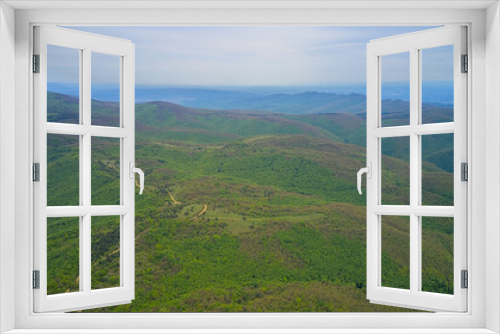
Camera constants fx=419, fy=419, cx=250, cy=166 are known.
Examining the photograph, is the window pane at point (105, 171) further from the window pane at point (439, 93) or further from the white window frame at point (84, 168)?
the window pane at point (439, 93)

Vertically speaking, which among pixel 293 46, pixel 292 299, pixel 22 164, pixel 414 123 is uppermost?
pixel 293 46

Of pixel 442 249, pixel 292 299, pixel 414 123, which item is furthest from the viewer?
pixel 292 299

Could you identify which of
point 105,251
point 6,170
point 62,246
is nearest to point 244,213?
point 105,251

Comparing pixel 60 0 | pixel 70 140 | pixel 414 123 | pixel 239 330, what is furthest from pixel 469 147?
pixel 70 140

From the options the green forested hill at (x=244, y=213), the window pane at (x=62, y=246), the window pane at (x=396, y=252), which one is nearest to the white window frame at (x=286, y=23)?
the window pane at (x=62, y=246)

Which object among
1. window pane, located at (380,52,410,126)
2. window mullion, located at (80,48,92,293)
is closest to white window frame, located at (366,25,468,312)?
window mullion, located at (80,48,92,293)

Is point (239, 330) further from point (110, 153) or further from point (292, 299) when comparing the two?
point (110, 153)

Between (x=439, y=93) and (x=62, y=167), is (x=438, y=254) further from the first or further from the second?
(x=62, y=167)
